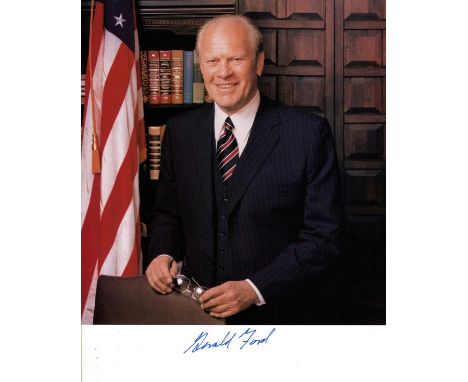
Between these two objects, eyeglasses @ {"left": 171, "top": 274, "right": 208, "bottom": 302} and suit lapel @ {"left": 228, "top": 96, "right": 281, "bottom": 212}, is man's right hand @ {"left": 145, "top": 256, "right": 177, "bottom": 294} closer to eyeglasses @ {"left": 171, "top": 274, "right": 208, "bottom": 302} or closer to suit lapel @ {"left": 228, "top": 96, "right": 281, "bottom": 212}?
eyeglasses @ {"left": 171, "top": 274, "right": 208, "bottom": 302}

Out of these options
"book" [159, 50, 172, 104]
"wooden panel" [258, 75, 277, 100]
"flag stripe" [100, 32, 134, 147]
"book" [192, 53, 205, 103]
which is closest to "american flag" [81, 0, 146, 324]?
"flag stripe" [100, 32, 134, 147]

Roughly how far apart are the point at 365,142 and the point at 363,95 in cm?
17

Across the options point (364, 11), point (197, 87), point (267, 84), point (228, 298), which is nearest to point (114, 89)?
point (197, 87)

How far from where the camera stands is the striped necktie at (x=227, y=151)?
62.3 inches

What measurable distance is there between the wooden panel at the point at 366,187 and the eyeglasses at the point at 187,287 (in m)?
0.72

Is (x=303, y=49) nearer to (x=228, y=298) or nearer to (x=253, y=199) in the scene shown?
(x=253, y=199)

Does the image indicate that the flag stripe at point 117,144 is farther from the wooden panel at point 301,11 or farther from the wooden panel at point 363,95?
the wooden panel at point 363,95

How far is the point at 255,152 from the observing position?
1.58 meters

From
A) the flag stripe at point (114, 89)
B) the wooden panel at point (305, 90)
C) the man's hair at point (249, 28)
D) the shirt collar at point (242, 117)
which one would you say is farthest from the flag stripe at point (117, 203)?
the wooden panel at point (305, 90)

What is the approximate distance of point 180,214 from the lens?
5.46 ft

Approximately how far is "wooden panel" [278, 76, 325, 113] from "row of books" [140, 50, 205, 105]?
315mm
